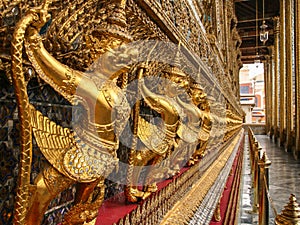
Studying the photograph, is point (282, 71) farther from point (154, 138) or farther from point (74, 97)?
point (74, 97)

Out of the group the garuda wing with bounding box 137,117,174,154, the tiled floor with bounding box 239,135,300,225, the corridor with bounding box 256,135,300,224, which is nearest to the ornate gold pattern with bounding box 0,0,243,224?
the garuda wing with bounding box 137,117,174,154

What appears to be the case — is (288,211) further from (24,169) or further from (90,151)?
(24,169)

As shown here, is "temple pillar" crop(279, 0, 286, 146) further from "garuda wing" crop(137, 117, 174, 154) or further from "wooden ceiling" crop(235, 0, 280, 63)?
"garuda wing" crop(137, 117, 174, 154)

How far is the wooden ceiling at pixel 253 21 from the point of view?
14000mm

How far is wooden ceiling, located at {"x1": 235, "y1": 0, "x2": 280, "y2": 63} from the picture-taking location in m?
14.0

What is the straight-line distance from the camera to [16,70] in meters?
0.52

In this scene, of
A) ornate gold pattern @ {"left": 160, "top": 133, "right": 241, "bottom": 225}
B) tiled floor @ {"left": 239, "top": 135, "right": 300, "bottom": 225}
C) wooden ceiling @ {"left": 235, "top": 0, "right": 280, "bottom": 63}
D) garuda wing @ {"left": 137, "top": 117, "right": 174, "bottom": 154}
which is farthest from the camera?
wooden ceiling @ {"left": 235, "top": 0, "right": 280, "bottom": 63}

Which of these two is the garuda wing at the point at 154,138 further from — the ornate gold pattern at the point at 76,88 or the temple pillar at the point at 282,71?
the temple pillar at the point at 282,71

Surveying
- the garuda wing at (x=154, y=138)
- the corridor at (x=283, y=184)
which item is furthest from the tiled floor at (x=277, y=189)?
the garuda wing at (x=154, y=138)

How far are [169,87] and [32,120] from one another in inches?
32.3

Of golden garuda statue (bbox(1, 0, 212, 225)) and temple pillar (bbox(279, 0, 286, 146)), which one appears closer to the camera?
golden garuda statue (bbox(1, 0, 212, 225))

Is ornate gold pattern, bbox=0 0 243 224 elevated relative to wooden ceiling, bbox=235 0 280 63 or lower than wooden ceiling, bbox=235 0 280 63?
lower

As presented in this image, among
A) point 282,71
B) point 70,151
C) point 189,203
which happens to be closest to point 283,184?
point 189,203

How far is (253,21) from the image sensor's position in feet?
A: 52.1
